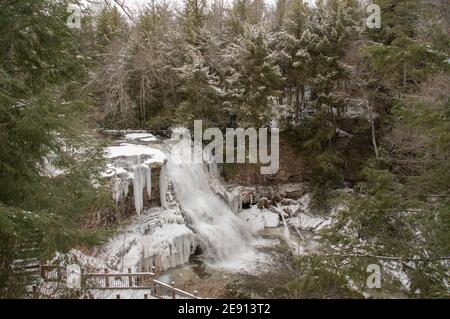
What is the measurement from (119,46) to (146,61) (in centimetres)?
172

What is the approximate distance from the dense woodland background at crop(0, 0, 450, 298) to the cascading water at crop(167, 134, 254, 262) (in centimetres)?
271

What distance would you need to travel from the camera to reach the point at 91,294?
852 centimetres

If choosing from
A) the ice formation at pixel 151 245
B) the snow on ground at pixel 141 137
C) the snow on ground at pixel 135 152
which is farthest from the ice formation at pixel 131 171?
the snow on ground at pixel 141 137

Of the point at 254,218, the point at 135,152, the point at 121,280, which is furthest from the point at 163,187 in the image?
the point at 121,280

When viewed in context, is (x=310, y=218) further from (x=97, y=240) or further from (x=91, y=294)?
(x=97, y=240)

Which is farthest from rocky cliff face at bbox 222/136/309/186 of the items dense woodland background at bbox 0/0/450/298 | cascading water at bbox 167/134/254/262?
cascading water at bbox 167/134/254/262

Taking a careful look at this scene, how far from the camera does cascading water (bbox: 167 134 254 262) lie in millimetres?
13898

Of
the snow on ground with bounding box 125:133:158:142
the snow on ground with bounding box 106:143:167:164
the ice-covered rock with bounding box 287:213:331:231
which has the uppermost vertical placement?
the snow on ground with bounding box 125:133:158:142

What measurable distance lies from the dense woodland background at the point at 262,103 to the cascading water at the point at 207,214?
2.71 m

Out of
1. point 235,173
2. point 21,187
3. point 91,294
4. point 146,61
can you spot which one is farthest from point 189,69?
point 21,187

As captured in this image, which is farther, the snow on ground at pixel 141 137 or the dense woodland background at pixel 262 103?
the snow on ground at pixel 141 137

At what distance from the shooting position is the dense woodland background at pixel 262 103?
5340mm

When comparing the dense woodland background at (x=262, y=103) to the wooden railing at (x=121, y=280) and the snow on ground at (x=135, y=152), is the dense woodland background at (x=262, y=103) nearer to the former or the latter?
the wooden railing at (x=121, y=280)

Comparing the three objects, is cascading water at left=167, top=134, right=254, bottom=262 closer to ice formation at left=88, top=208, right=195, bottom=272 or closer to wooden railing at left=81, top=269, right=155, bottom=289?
ice formation at left=88, top=208, right=195, bottom=272
